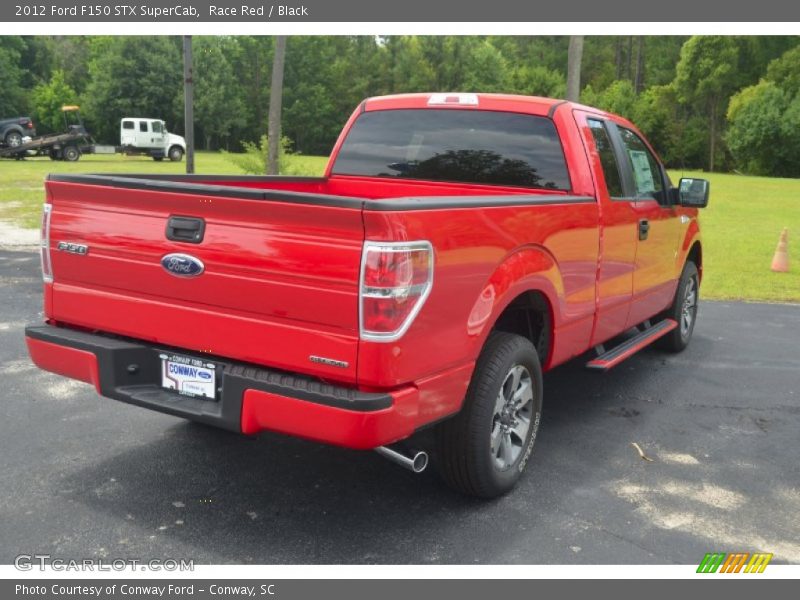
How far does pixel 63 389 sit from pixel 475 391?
3.25 meters

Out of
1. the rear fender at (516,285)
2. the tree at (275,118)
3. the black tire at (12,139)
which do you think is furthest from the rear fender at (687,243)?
the black tire at (12,139)

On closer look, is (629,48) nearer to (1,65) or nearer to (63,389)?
(1,65)

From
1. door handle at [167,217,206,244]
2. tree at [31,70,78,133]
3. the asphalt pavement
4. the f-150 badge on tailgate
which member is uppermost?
tree at [31,70,78,133]

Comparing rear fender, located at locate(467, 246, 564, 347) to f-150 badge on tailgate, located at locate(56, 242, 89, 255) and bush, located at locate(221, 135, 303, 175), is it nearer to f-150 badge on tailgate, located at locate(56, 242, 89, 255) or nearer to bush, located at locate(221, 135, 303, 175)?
f-150 badge on tailgate, located at locate(56, 242, 89, 255)

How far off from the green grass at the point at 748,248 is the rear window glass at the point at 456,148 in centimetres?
604

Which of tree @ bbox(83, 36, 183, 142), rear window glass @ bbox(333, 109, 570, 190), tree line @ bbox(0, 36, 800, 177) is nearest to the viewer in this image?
rear window glass @ bbox(333, 109, 570, 190)

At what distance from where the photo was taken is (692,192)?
6.05 meters

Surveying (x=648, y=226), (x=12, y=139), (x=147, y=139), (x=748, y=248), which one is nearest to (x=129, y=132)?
(x=147, y=139)

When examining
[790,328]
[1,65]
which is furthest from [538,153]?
[1,65]

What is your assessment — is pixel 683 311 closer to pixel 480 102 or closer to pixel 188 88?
pixel 480 102

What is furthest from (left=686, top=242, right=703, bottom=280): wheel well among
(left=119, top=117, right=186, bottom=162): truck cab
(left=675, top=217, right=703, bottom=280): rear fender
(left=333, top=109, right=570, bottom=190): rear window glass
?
(left=119, top=117, right=186, bottom=162): truck cab

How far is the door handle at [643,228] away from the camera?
5.39m

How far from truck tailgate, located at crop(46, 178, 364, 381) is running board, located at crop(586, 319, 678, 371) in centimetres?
237

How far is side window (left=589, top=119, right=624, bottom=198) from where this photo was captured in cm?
501
